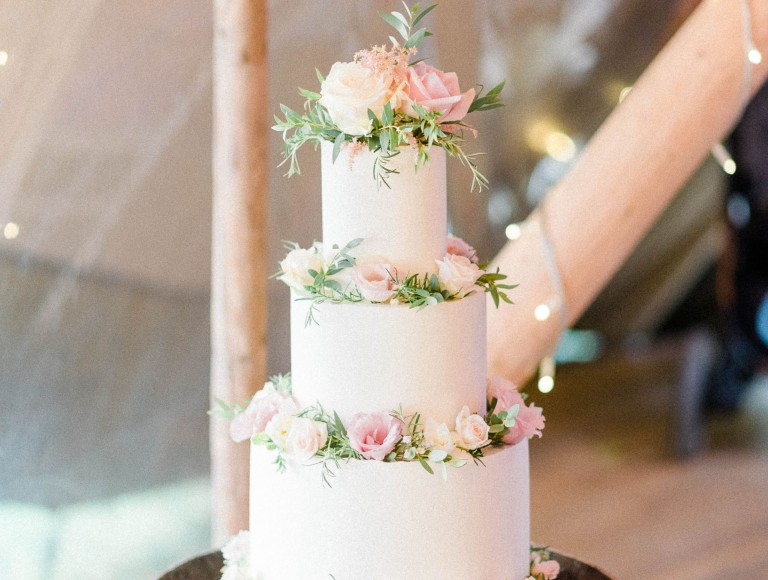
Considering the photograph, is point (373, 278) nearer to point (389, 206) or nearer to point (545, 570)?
point (389, 206)

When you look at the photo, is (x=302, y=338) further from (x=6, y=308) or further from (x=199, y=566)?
(x=6, y=308)

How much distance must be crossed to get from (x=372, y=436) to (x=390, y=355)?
14 cm

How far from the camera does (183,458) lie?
2.87 m

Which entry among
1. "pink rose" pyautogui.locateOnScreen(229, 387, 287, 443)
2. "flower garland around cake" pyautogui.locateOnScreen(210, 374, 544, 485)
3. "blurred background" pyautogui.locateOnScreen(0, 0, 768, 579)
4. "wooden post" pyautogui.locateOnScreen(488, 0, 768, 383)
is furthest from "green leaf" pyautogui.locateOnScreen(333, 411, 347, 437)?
"blurred background" pyautogui.locateOnScreen(0, 0, 768, 579)

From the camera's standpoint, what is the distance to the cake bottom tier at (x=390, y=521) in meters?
1.43

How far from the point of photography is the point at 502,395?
1672 mm

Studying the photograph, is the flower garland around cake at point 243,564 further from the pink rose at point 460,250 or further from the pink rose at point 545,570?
the pink rose at point 460,250

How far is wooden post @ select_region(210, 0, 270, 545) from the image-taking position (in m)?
2.21

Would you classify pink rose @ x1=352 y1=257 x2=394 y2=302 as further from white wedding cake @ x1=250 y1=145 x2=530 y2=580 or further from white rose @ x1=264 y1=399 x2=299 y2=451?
white rose @ x1=264 y1=399 x2=299 y2=451

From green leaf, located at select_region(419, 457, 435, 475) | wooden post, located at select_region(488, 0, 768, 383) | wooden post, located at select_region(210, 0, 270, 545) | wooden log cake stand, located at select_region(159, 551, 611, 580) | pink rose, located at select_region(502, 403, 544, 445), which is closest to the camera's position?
green leaf, located at select_region(419, 457, 435, 475)

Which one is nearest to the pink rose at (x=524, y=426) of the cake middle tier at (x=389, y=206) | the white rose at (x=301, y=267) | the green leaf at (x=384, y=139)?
the cake middle tier at (x=389, y=206)

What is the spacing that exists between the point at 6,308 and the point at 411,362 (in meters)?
1.37

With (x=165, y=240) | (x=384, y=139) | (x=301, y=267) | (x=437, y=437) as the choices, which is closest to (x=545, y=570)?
(x=437, y=437)

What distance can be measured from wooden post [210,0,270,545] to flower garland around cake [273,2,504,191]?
0.78 metres
